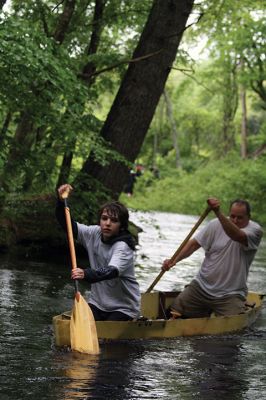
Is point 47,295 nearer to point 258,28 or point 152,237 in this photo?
point 152,237

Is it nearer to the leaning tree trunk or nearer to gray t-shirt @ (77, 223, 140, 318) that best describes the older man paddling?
gray t-shirt @ (77, 223, 140, 318)

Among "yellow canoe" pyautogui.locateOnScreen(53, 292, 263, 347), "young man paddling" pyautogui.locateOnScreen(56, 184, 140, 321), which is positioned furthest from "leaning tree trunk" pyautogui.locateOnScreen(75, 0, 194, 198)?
"young man paddling" pyautogui.locateOnScreen(56, 184, 140, 321)

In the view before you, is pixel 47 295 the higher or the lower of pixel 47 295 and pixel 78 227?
the lower

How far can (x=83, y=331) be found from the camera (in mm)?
6168

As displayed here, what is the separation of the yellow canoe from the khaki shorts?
5.7 inches

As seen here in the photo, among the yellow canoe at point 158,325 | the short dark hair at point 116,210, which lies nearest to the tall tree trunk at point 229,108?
the yellow canoe at point 158,325

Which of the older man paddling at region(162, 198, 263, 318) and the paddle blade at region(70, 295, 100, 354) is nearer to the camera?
the paddle blade at region(70, 295, 100, 354)

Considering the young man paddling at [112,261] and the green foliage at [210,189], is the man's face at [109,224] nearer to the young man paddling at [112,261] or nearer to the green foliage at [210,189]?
the young man paddling at [112,261]

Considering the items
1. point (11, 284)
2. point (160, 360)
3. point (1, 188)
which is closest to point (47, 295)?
point (11, 284)

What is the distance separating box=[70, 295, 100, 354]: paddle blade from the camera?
6.17m

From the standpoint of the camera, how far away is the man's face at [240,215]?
7.69 metres

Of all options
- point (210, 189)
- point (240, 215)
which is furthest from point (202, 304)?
point (210, 189)

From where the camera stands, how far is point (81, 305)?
20.9ft

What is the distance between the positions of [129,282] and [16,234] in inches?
226
